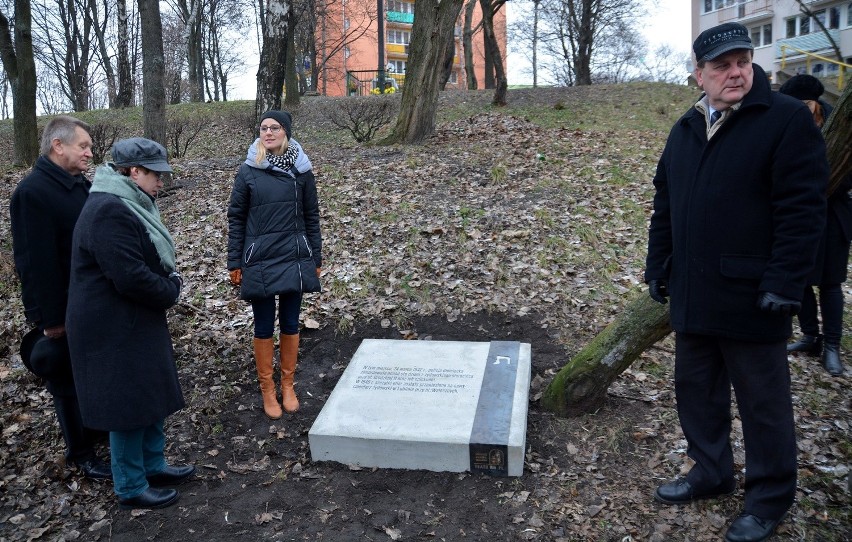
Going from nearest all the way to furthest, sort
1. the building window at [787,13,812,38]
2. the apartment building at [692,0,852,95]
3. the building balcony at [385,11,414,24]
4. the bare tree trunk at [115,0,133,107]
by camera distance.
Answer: the bare tree trunk at [115,0,133,107]
the apartment building at [692,0,852,95]
the building window at [787,13,812,38]
the building balcony at [385,11,414,24]

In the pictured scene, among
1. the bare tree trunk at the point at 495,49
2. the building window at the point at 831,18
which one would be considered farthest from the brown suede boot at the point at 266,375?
the building window at the point at 831,18

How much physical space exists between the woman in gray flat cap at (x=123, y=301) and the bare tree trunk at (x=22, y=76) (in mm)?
10708

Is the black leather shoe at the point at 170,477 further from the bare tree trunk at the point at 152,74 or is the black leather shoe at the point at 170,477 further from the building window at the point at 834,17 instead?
the building window at the point at 834,17

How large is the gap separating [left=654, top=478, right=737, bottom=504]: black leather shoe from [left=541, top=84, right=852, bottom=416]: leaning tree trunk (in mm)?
876

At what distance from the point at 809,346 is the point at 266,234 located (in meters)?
4.11

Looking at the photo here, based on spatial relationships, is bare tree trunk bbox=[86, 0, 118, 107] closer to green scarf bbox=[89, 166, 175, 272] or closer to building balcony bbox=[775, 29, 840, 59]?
green scarf bbox=[89, 166, 175, 272]

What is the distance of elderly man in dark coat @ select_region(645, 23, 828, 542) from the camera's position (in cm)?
270

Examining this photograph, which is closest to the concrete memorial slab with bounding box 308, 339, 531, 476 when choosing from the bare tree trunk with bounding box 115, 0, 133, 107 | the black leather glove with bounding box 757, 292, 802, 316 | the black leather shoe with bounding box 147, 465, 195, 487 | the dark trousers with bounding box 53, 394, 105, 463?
the black leather shoe with bounding box 147, 465, 195, 487

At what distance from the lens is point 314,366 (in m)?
5.31

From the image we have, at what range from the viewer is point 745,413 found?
3.05 meters

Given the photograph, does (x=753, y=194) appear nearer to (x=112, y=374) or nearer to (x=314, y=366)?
(x=112, y=374)

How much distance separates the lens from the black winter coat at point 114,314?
3232 mm

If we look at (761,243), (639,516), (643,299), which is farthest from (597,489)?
(761,243)

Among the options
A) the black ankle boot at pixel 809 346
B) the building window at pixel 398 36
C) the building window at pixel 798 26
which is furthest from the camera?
the building window at pixel 398 36
